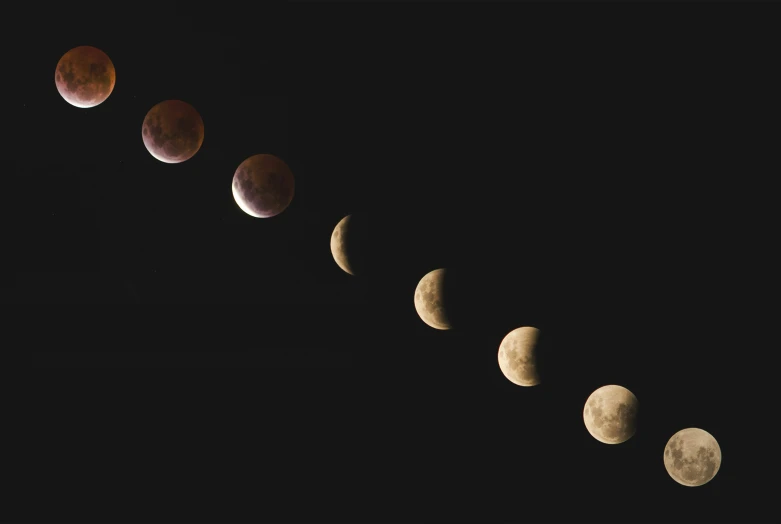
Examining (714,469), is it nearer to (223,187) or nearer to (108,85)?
(223,187)

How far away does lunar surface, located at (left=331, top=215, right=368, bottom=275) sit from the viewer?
341 cm

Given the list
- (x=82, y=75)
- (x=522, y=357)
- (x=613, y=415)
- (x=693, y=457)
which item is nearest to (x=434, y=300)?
(x=522, y=357)

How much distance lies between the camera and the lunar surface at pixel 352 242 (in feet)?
11.2

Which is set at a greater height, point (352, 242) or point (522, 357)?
point (352, 242)

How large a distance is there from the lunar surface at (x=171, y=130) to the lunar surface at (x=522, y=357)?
2.01 m

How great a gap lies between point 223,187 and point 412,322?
4.93 ft

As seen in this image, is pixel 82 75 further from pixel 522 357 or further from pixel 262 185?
pixel 522 357

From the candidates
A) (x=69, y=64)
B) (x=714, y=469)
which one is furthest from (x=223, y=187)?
(x=714, y=469)

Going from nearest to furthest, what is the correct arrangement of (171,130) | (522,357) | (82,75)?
(522,357) → (171,130) → (82,75)

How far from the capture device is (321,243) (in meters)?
4.04

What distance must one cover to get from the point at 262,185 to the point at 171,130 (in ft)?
2.03

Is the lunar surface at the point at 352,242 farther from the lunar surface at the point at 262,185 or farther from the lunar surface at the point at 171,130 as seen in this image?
the lunar surface at the point at 171,130

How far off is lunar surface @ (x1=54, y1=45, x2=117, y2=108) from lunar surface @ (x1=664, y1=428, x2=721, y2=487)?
3.61 metres

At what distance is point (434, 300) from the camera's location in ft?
10.8
